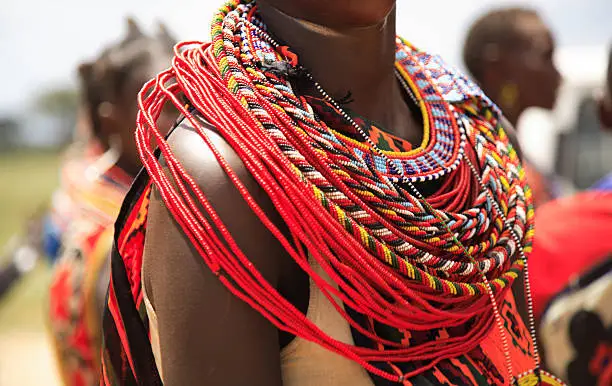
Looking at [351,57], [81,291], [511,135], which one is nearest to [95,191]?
[81,291]

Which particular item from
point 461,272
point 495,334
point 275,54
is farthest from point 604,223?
point 275,54

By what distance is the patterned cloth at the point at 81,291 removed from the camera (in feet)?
9.87

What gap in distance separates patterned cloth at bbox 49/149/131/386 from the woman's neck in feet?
5.53

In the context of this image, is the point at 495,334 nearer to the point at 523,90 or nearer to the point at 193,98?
the point at 193,98

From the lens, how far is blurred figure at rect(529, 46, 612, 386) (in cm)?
262

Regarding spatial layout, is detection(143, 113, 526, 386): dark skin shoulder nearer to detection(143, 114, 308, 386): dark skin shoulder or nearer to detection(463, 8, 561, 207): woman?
A: detection(143, 114, 308, 386): dark skin shoulder

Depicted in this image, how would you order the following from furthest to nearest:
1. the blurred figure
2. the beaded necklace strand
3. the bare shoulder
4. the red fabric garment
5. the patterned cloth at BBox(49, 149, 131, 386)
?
the patterned cloth at BBox(49, 149, 131, 386), the red fabric garment, the blurred figure, the bare shoulder, the beaded necklace strand

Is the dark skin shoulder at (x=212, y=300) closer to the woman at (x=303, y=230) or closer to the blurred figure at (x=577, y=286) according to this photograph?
the woman at (x=303, y=230)

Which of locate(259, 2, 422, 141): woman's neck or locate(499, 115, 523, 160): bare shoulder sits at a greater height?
locate(259, 2, 422, 141): woman's neck

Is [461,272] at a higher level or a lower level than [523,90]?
higher

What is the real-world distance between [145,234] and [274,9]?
455 millimetres

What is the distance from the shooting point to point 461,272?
54.5 inches

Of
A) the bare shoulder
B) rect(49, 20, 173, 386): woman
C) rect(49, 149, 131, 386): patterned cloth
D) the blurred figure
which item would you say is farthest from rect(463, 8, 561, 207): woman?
the bare shoulder

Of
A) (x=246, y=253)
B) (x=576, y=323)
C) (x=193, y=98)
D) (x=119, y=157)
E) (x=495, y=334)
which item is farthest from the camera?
(x=119, y=157)
